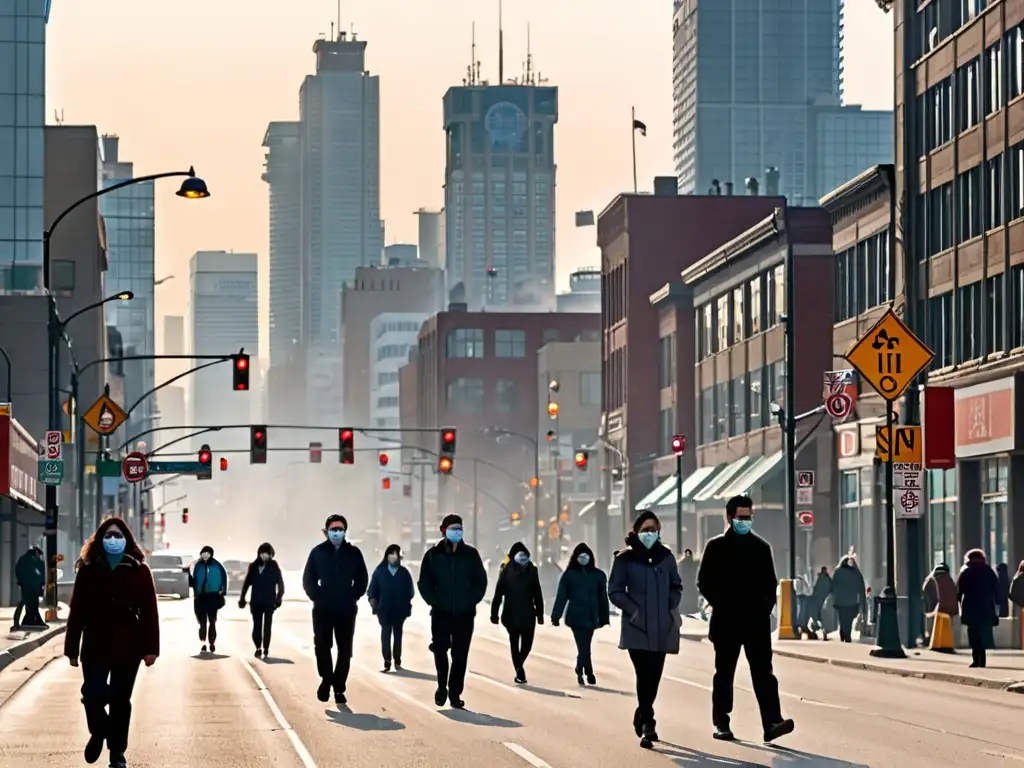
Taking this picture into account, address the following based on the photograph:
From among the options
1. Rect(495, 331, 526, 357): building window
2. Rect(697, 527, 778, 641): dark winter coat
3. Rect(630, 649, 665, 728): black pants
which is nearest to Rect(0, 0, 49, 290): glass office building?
Rect(495, 331, 526, 357): building window

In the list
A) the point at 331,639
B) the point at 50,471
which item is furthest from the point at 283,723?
the point at 50,471

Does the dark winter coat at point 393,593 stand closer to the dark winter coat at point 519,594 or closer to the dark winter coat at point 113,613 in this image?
the dark winter coat at point 519,594

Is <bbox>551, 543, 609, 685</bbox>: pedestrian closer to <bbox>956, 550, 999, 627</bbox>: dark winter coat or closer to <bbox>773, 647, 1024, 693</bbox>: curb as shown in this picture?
<bbox>773, 647, 1024, 693</bbox>: curb

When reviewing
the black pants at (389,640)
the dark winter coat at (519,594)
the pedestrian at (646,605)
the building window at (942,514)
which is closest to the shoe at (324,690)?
the dark winter coat at (519,594)

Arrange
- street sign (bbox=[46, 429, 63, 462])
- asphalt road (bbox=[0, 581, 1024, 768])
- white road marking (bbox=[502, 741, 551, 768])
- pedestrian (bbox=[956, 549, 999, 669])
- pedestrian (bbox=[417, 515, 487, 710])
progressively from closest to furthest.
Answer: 1. white road marking (bbox=[502, 741, 551, 768])
2. asphalt road (bbox=[0, 581, 1024, 768])
3. pedestrian (bbox=[417, 515, 487, 710])
4. pedestrian (bbox=[956, 549, 999, 669])
5. street sign (bbox=[46, 429, 63, 462])

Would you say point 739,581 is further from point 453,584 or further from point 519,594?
point 519,594

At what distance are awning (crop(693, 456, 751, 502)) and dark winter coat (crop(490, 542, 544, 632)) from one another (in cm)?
4917

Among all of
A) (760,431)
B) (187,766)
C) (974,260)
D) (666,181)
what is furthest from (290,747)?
(666,181)

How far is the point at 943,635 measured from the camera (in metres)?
36.1

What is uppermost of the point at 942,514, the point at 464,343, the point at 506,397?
the point at 464,343

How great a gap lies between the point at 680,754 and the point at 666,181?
9680cm

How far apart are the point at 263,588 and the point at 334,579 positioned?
1139cm

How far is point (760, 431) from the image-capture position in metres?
74.8

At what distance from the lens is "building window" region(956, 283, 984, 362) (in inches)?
1967
